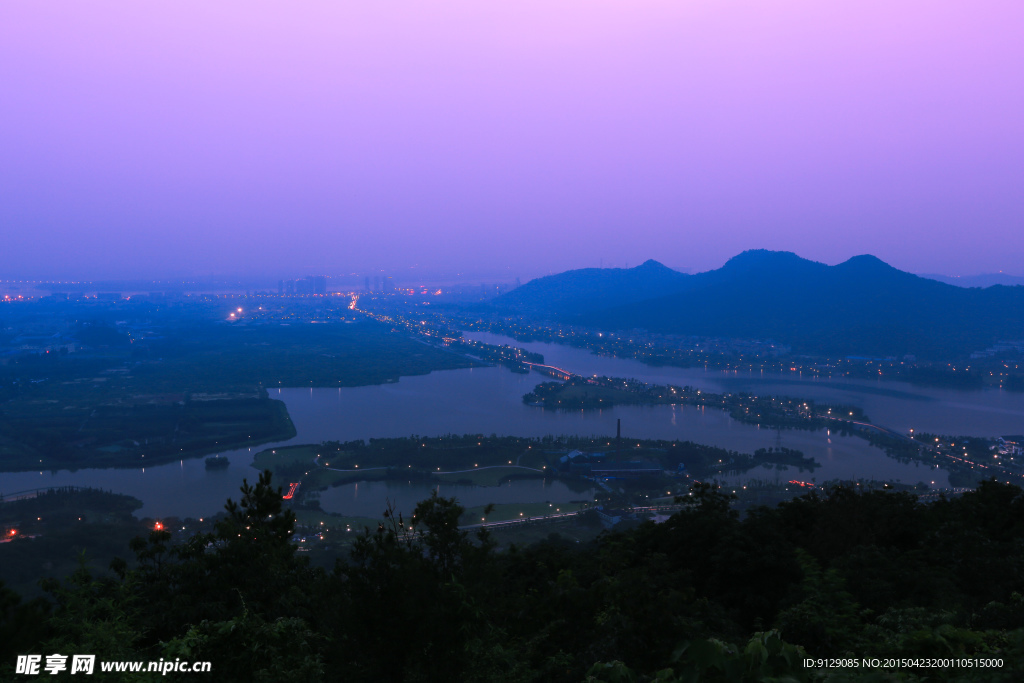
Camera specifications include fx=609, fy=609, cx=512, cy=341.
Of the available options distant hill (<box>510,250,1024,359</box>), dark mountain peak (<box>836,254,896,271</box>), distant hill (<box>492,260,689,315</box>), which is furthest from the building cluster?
dark mountain peak (<box>836,254,896,271</box>)

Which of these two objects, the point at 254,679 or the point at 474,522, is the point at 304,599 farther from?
the point at 474,522

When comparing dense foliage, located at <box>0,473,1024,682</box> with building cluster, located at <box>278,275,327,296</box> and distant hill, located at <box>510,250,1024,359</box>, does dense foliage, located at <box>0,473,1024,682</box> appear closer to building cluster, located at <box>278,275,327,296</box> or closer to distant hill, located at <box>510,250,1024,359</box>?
distant hill, located at <box>510,250,1024,359</box>

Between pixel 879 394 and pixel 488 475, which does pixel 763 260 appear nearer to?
pixel 879 394

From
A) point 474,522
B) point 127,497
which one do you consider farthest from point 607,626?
Answer: point 127,497

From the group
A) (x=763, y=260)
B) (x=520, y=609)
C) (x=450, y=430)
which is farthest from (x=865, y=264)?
(x=520, y=609)

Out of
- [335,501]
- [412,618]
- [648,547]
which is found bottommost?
[335,501]
